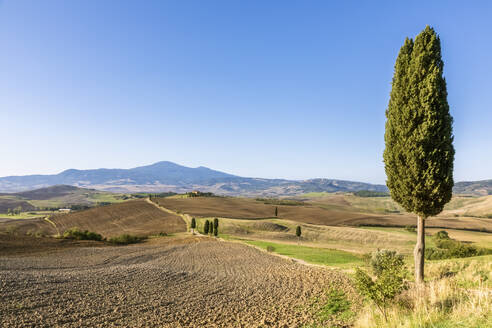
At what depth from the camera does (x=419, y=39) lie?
567 inches

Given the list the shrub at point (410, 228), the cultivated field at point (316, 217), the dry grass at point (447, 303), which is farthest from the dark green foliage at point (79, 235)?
the shrub at point (410, 228)

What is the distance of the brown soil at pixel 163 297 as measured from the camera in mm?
13297

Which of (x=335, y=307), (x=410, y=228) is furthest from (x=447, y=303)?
A: (x=410, y=228)

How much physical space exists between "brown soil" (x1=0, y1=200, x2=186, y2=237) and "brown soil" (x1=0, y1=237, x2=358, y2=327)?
54.4 m

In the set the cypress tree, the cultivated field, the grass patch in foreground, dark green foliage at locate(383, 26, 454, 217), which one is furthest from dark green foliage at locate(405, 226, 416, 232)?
dark green foliage at locate(383, 26, 454, 217)

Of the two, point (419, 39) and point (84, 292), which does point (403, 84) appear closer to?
point (419, 39)

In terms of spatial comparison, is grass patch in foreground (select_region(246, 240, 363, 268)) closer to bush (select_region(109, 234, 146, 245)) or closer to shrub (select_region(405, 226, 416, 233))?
bush (select_region(109, 234, 146, 245))

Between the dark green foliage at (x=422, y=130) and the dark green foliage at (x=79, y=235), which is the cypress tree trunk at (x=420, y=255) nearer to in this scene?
the dark green foliage at (x=422, y=130)

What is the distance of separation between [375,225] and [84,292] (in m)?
91.1

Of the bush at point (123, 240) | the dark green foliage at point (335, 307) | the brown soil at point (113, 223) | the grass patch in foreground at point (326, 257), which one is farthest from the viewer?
the brown soil at point (113, 223)

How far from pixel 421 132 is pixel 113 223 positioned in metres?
94.2

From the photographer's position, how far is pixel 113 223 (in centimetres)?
9056

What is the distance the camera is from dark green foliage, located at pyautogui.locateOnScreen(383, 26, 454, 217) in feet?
44.4

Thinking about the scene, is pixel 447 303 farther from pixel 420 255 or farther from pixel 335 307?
pixel 335 307
